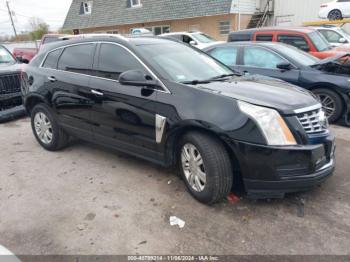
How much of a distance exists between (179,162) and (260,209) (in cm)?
100

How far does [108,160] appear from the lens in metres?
4.68

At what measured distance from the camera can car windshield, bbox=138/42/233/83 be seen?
144 inches

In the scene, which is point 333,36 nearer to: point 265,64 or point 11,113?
point 265,64

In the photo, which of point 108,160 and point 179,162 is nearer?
point 179,162

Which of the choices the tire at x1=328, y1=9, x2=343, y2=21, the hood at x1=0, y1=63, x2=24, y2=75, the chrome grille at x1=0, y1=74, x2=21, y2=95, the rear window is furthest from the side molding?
the tire at x1=328, y1=9, x2=343, y2=21

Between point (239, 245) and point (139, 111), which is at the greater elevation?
point (139, 111)

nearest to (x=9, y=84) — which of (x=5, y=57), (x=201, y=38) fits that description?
(x=5, y=57)

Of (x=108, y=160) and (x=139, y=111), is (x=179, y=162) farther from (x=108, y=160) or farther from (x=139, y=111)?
(x=108, y=160)

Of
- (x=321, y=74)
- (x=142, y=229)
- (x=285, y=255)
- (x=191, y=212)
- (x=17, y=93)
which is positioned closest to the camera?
(x=285, y=255)

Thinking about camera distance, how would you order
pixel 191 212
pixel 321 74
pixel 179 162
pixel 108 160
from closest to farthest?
pixel 191 212, pixel 179 162, pixel 108 160, pixel 321 74

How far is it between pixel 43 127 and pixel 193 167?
2.89 meters

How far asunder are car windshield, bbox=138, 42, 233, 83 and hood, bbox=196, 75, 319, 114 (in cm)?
32

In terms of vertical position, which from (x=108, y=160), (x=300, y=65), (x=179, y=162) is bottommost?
(x=108, y=160)

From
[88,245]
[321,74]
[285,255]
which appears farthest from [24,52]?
[285,255]
